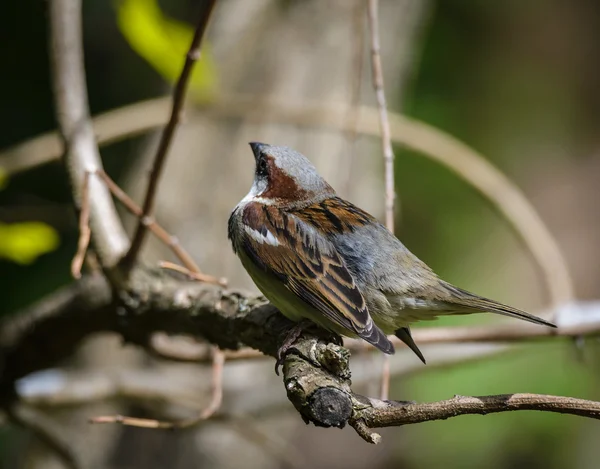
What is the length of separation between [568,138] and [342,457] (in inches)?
147

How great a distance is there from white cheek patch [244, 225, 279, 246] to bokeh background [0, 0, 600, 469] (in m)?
0.39

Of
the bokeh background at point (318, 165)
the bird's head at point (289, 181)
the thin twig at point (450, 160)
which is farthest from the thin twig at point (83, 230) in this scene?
the thin twig at point (450, 160)

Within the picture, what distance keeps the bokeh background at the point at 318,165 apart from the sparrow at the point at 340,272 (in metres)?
0.30

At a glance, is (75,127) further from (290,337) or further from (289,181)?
(290,337)

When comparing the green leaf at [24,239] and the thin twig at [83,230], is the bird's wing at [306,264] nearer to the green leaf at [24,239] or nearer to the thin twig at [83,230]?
the thin twig at [83,230]

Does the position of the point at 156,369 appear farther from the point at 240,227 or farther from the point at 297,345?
the point at 297,345

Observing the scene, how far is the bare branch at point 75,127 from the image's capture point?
2393 mm

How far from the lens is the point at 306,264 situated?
7.11ft

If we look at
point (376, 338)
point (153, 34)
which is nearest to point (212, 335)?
point (376, 338)

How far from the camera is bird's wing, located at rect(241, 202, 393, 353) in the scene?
77.8 inches

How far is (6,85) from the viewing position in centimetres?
469

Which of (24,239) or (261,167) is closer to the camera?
(24,239)

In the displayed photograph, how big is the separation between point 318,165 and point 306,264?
79.4 inches

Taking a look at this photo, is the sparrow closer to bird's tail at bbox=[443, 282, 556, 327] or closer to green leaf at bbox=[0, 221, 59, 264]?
bird's tail at bbox=[443, 282, 556, 327]
